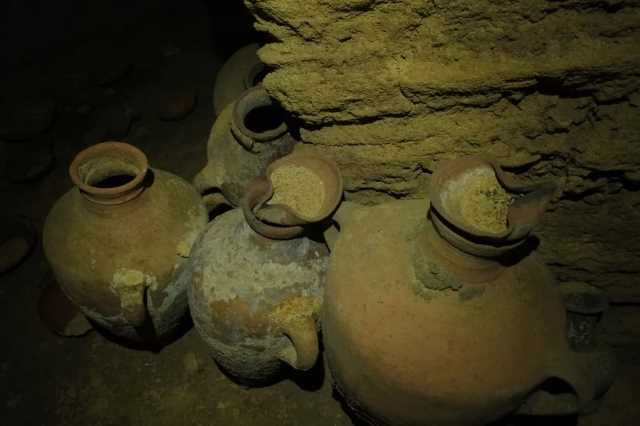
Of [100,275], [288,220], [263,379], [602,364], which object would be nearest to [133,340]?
[100,275]

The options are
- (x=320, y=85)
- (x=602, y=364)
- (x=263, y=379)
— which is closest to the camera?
(x=602, y=364)

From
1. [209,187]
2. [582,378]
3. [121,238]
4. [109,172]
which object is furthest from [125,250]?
[582,378]

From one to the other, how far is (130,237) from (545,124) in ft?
6.79

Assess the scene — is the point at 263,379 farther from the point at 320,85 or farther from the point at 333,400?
the point at 320,85

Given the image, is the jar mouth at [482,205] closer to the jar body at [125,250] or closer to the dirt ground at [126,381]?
the jar body at [125,250]

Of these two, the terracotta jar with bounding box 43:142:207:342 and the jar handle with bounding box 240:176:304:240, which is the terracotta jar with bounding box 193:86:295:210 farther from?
the jar handle with bounding box 240:176:304:240

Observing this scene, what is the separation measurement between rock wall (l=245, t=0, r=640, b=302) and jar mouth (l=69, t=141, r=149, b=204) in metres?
0.89

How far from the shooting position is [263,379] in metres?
2.63

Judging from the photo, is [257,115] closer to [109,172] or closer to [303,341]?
[109,172]

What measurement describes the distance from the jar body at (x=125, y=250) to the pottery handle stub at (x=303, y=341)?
30.4 inches

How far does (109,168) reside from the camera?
8.02 feet

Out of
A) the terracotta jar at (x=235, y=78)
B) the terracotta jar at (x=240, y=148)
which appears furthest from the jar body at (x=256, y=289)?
the terracotta jar at (x=235, y=78)

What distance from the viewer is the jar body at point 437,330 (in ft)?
5.33

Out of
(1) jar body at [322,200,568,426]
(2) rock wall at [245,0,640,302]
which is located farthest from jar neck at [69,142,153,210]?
(1) jar body at [322,200,568,426]
